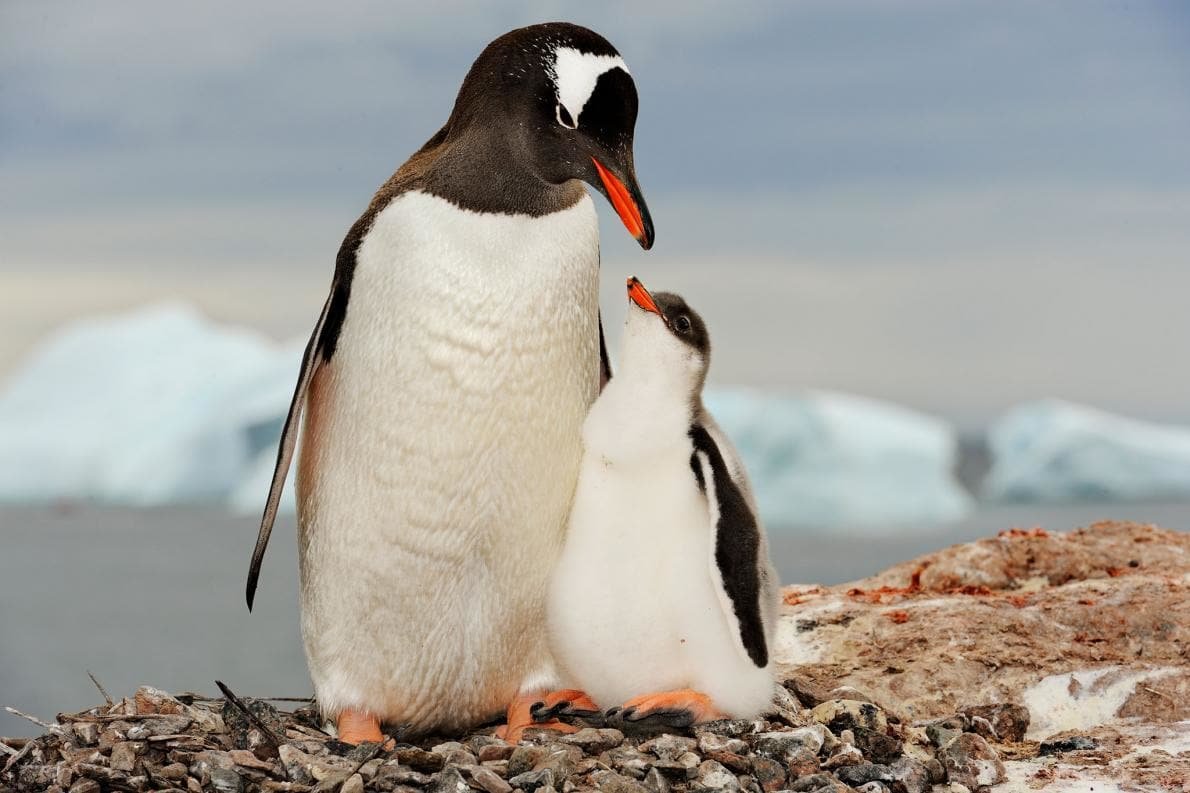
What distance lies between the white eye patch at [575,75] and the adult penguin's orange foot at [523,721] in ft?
4.46

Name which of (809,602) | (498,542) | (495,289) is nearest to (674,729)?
(498,542)

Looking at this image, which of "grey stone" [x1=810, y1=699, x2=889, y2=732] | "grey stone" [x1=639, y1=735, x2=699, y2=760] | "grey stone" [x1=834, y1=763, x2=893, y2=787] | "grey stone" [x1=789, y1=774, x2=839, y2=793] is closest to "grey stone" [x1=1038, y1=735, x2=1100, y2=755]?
"grey stone" [x1=810, y1=699, x2=889, y2=732]

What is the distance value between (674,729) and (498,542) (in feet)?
1.90

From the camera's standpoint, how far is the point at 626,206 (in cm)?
272

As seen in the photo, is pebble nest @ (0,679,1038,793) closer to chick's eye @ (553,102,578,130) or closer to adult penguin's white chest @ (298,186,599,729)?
adult penguin's white chest @ (298,186,599,729)

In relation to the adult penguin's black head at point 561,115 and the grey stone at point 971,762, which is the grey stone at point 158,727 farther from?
the grey stone at point 971,762

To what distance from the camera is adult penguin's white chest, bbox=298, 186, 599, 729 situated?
2855 millimetres

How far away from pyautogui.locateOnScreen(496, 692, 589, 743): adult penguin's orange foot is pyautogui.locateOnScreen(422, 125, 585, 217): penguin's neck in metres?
1.16

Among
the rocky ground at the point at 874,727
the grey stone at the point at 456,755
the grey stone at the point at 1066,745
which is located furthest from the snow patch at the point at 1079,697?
the grey stone at the point at 456,755

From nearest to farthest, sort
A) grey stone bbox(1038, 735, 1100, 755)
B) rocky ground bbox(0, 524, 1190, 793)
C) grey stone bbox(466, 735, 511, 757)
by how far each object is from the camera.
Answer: rocky ground bbox(0, 524, 1190, 793) < grey stone bbox(466, 735, 511, 757) < grey stone bbox(1038, 735, 1100, 755)

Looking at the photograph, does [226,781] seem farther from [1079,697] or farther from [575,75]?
[1079,697]

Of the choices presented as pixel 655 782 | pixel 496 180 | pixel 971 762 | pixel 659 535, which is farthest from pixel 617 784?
pixel 496 180

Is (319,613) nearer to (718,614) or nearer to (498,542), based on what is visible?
(498,542)

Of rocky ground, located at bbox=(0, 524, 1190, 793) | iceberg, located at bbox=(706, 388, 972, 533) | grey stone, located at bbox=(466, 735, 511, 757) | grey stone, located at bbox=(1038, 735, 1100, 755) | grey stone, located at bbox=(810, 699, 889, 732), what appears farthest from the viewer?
iceberg, located at bbox=(706, 388, 972, 533)
